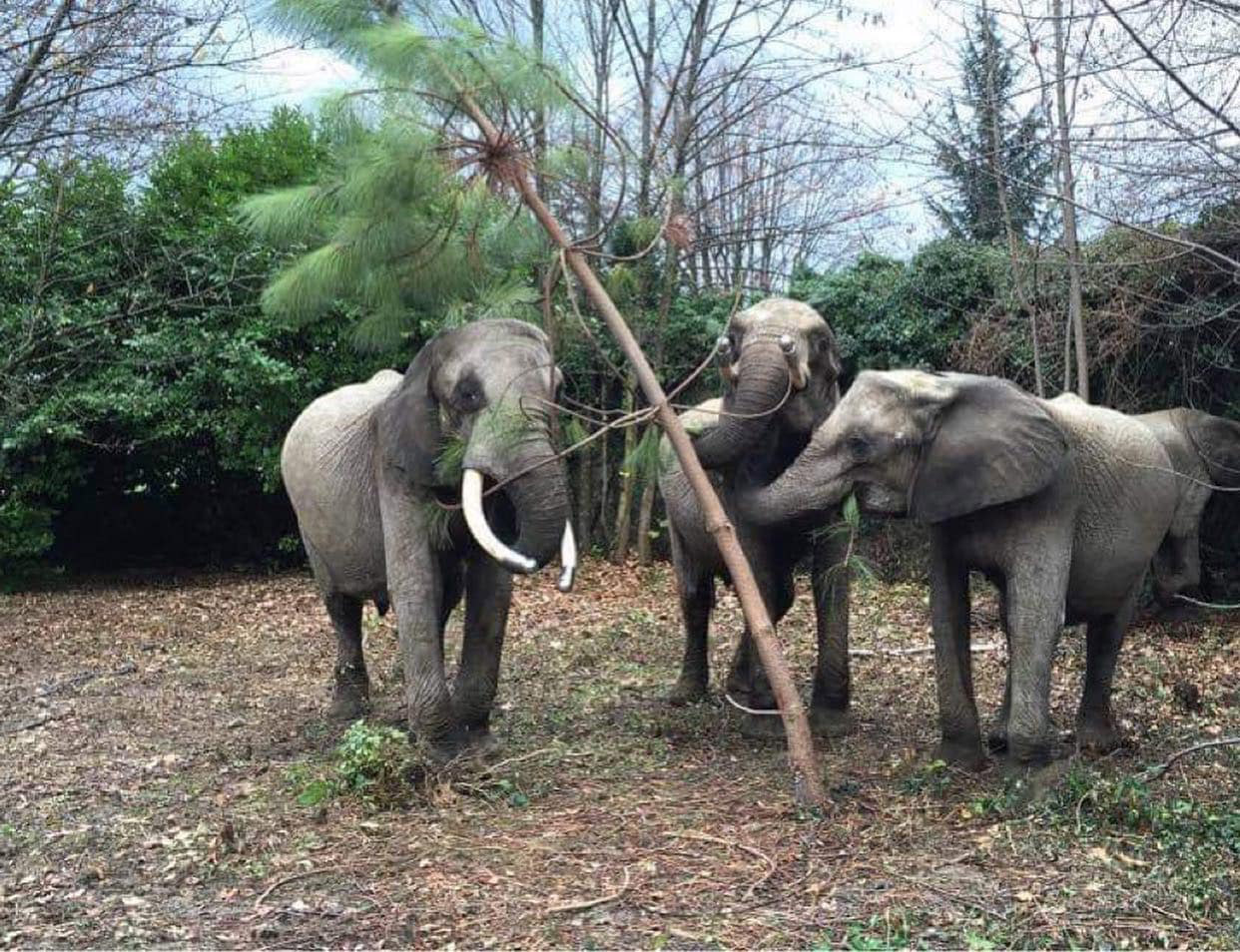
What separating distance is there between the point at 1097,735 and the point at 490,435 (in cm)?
382

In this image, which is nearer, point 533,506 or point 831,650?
point 533,506

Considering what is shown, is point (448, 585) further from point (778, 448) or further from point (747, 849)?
point (747, 849)

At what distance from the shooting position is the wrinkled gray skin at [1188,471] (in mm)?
10641

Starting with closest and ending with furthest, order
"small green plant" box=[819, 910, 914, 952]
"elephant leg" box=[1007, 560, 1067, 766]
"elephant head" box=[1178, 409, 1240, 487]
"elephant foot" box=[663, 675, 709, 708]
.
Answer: "small green plant" box=[819, 910, 914, 952] < "elephant leg" box=[1007, 560, 1067, 766] < "elephant foot" box=[663, 675, 709, 708] < "elephant head" box=[1178, 409, 1240, 487]

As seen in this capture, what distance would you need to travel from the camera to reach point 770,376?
7395mm

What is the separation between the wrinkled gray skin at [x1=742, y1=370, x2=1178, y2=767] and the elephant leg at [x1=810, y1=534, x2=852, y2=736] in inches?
42.0

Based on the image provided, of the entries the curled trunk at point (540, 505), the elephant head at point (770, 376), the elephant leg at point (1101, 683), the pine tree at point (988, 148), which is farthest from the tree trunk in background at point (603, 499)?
the curled trunk at point (540, 505)

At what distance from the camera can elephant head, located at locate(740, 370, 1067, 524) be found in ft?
21.5

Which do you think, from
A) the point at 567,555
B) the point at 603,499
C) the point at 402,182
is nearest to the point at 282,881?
the point at 567,555

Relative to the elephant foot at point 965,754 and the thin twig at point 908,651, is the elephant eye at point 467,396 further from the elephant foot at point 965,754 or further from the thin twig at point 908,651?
the thin twig at point 908,651

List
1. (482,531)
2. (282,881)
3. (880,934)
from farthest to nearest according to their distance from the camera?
(482,531) → (282,881) → (880,934)

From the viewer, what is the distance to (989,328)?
13.9 m

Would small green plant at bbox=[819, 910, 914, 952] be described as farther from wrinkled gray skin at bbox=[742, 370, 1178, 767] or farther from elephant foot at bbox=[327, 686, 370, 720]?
elephant foot at bbox=[327, 686, 370, 720]

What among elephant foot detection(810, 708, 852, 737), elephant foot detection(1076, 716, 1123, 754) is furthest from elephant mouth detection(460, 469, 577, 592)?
elephant foot detection(1076, 716, 1123, 754)
